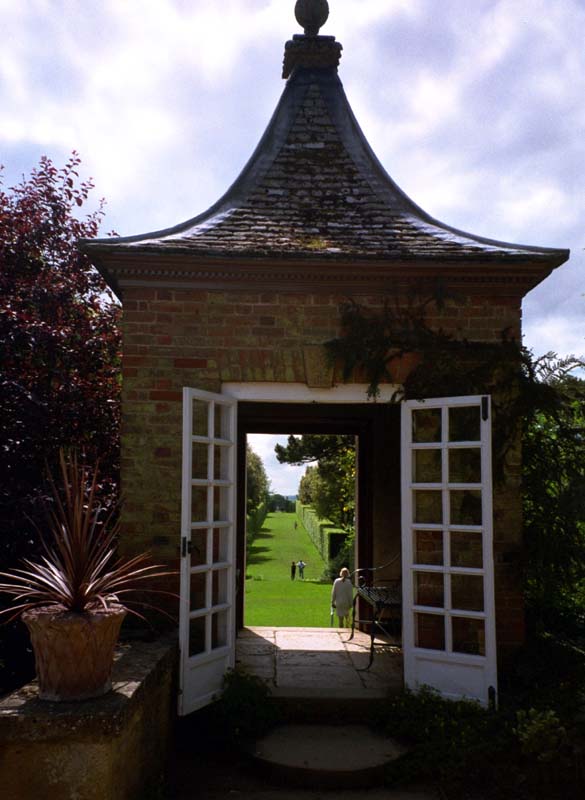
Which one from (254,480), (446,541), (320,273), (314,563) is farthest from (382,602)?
(254,480)

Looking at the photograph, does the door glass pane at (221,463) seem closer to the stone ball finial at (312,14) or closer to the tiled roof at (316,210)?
the tiled roof at (316,210)

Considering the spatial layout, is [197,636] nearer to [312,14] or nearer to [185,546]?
[185,546]

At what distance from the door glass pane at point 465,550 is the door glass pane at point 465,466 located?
0.44 metres

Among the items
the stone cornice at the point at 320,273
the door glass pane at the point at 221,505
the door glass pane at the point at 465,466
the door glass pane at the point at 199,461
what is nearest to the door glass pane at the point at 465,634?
the door glass pane at the point at 465,466

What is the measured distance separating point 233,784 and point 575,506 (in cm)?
341

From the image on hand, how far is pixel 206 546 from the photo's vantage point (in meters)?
5.70

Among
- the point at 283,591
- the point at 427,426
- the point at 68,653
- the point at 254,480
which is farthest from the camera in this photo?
the point at 254,480

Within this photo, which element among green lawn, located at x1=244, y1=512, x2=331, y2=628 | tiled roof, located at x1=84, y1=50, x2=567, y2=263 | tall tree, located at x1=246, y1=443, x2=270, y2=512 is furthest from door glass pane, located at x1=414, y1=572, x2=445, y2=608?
tall tree, located at x1=246, y1=443, x2=270, y2=512

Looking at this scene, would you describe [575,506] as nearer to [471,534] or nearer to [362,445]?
[471,534]

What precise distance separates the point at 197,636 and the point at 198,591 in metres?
0.35

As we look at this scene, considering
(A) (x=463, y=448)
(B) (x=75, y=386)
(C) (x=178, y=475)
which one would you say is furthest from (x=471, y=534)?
(B) (x=75, y=386)

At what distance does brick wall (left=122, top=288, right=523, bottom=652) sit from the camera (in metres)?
5.86

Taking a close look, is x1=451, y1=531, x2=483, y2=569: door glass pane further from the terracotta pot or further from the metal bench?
the terracotta pot

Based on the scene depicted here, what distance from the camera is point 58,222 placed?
8992mm
